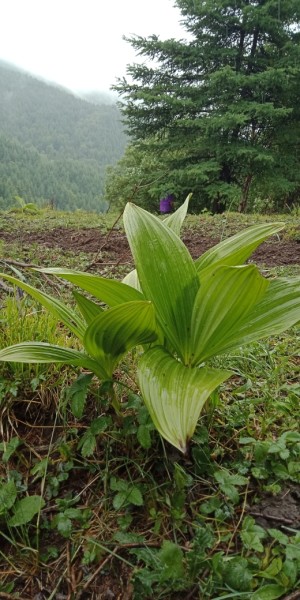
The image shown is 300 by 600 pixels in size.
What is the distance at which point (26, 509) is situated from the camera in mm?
1035

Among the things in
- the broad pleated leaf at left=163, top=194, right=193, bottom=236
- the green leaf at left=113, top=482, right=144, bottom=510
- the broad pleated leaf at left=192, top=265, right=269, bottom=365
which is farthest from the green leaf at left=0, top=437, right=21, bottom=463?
the broad pleated leaf at left=163, top=194, right=193, bottom=236

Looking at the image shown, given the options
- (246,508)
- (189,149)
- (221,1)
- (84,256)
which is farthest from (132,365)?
(221,1)

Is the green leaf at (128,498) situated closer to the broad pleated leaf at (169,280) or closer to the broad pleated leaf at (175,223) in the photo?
the broad pleated leaf at (169,280)

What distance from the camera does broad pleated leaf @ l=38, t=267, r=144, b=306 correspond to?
1041 mm

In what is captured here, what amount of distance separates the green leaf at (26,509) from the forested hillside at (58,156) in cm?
6062

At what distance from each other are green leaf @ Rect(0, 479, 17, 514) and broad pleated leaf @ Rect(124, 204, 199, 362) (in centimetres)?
63

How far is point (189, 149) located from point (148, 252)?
13.7m

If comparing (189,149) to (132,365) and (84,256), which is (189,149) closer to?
(84,256)

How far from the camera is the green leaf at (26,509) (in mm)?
1005

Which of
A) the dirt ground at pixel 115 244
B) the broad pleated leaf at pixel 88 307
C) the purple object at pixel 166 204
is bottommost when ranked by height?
the dirt ground at pixel 115 244

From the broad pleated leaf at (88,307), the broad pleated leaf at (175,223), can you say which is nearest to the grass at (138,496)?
the broad pleated leaf at (88,307)

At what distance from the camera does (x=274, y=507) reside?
1042 mm

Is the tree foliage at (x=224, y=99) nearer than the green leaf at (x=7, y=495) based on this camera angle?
No

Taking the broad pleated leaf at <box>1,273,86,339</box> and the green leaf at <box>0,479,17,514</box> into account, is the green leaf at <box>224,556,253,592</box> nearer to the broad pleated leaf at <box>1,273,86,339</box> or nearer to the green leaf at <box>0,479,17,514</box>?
the green leaf at <box>0,479,17,514</box>
